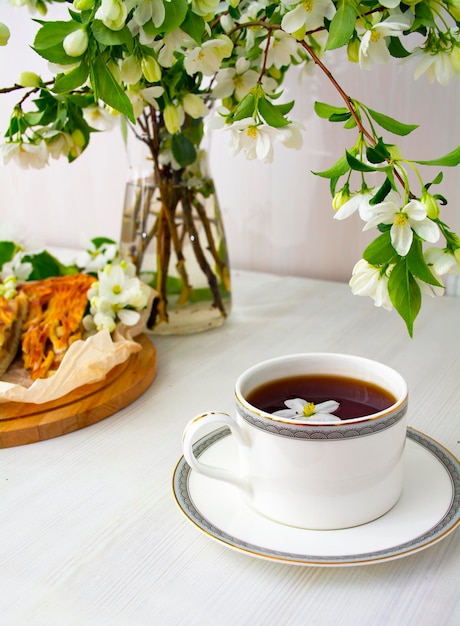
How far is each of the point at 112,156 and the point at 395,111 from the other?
1.61 feet

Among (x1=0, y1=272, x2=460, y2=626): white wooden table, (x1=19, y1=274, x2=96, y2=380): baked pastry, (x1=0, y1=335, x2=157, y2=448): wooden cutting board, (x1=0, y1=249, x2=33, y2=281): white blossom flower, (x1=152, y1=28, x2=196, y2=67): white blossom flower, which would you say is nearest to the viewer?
(x1=0, y1=272, x2=460, y2=626): white wooden table

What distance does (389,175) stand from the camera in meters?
0.45

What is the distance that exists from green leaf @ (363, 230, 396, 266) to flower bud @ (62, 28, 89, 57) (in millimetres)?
237

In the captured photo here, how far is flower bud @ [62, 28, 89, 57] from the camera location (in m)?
0.48

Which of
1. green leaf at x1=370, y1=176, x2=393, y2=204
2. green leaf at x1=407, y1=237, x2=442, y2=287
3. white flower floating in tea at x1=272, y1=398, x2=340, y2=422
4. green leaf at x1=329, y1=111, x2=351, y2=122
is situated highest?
green leaf at x1=329, y1=111, x2=351, y2=122

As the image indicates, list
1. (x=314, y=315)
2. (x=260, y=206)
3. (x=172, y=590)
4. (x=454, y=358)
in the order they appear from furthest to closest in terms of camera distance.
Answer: (x=260, y=206) → (x=314, y=315) → (x=454, y=358) → (x=172, y=590)

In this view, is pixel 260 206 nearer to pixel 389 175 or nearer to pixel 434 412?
pixel 434 412

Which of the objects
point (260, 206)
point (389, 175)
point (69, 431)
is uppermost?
point (389, 175)

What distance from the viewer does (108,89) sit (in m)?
0.52

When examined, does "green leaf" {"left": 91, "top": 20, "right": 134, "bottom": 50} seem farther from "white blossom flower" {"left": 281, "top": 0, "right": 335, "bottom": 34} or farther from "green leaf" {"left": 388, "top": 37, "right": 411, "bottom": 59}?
"green leaf" {"left": 388, "top": 37, "right": 411, "bottom": 59}

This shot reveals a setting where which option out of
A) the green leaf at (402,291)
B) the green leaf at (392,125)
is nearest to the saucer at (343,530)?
the green leaf at (402,291)

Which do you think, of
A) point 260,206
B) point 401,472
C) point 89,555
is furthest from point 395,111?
point 89,555

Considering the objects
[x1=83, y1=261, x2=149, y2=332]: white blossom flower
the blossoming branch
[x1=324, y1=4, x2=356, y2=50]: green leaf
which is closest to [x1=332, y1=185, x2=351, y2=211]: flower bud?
the blossoming branch

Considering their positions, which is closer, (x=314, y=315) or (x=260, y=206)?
(x=314, y=315)
